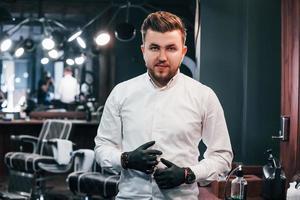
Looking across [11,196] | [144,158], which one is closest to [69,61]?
[11,196]

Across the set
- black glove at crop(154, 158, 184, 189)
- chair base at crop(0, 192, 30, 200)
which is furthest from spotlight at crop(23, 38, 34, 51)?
black glove at crop(154, 158, 184, 189)

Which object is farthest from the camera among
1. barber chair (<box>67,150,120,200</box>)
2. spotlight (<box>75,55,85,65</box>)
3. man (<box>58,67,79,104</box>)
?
spotlight (<box>75,55,85,65</box>)

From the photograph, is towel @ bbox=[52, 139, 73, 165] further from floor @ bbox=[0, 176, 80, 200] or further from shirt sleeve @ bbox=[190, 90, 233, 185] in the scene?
shirt sleeve @ bbox=[190, 90, 233, 185]

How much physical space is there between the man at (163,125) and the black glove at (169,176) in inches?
0.8

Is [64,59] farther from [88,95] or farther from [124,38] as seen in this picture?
[124,38]

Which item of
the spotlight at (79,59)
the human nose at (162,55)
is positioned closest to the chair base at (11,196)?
the human nose at (162,55)

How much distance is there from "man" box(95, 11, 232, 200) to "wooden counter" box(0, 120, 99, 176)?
577 centimetres

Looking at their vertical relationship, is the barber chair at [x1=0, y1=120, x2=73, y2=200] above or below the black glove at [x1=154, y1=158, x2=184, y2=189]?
below

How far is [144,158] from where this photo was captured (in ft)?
5.87

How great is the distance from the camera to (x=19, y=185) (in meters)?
6.25

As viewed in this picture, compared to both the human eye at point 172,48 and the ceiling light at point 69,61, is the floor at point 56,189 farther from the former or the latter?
the human eye at point 172,48

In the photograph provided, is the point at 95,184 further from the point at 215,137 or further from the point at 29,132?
the point at 29,132

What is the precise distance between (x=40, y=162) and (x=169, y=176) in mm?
4138

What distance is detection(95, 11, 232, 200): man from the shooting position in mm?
1887
